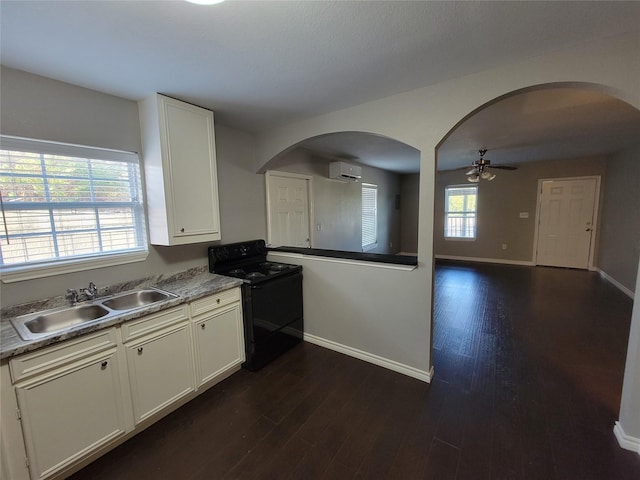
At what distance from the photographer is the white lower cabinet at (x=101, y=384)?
1.33 meters

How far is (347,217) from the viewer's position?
5.28 m

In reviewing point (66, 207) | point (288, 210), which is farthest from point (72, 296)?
point (288, 210)

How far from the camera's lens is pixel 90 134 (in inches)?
78.1

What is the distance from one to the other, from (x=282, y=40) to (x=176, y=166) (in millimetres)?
1330

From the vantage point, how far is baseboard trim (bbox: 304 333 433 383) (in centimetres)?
232

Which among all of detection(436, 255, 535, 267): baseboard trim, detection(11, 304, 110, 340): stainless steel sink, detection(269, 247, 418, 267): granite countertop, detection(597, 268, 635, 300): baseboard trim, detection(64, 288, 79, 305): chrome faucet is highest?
detection(269, 247, 418, 267): granite countertop

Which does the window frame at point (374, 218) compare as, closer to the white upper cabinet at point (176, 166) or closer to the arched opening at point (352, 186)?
the arched opening at point (352, 186)

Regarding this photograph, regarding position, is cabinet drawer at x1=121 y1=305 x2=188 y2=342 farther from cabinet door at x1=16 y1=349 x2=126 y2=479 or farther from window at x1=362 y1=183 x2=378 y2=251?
window at x1=362 y1=183 x2=378 y2=251

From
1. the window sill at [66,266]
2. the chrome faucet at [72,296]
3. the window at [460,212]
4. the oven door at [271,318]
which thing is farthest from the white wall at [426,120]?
the window at [460,212]

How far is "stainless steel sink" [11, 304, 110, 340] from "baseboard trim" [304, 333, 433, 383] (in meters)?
1.93

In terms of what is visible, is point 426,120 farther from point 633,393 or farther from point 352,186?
point 352,186

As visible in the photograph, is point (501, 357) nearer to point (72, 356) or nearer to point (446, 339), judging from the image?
point (446, 339)

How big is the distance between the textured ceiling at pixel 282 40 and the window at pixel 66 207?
0.51 m

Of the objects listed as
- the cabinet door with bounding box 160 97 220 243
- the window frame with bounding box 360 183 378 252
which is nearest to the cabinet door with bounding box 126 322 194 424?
the cabinet door with bounding box 160 97 220 243
